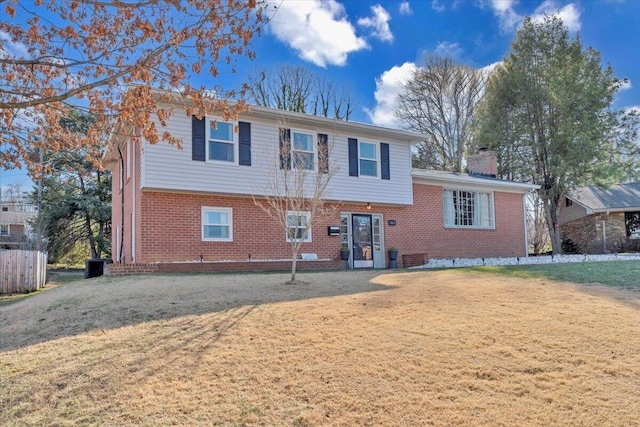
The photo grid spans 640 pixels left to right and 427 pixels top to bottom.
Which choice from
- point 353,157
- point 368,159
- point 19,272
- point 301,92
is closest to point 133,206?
point 19,272

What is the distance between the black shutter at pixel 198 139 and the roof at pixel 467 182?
7.64 m

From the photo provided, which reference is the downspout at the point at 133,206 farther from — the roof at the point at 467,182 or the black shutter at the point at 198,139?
the roof at the point at 467,182

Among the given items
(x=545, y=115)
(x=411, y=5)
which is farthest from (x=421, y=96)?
(x=411, y=5)

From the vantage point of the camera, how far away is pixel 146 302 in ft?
20.9

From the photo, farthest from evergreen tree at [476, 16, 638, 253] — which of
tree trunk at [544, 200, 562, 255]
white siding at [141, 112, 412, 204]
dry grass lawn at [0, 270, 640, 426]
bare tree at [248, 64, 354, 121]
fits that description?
dry grass lawn at [0, 270, 640, 426]

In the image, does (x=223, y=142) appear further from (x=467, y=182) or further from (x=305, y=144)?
(x=467, y=182)

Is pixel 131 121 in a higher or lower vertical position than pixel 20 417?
higher

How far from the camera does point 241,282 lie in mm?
8430

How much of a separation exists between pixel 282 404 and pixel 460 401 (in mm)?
1372

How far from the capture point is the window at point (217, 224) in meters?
12.4

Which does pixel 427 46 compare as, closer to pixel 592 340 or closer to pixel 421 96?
pixel 421 96

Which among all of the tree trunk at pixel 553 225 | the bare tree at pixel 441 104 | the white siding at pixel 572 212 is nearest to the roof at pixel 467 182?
the tree trunk at pixel 553 225

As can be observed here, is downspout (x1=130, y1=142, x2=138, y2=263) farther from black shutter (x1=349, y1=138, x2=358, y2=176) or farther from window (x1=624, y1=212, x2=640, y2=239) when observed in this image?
window (x1=624, y1=212, x2=640, y2=239)

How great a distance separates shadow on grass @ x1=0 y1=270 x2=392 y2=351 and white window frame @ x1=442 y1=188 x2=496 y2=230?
895 centimetres
